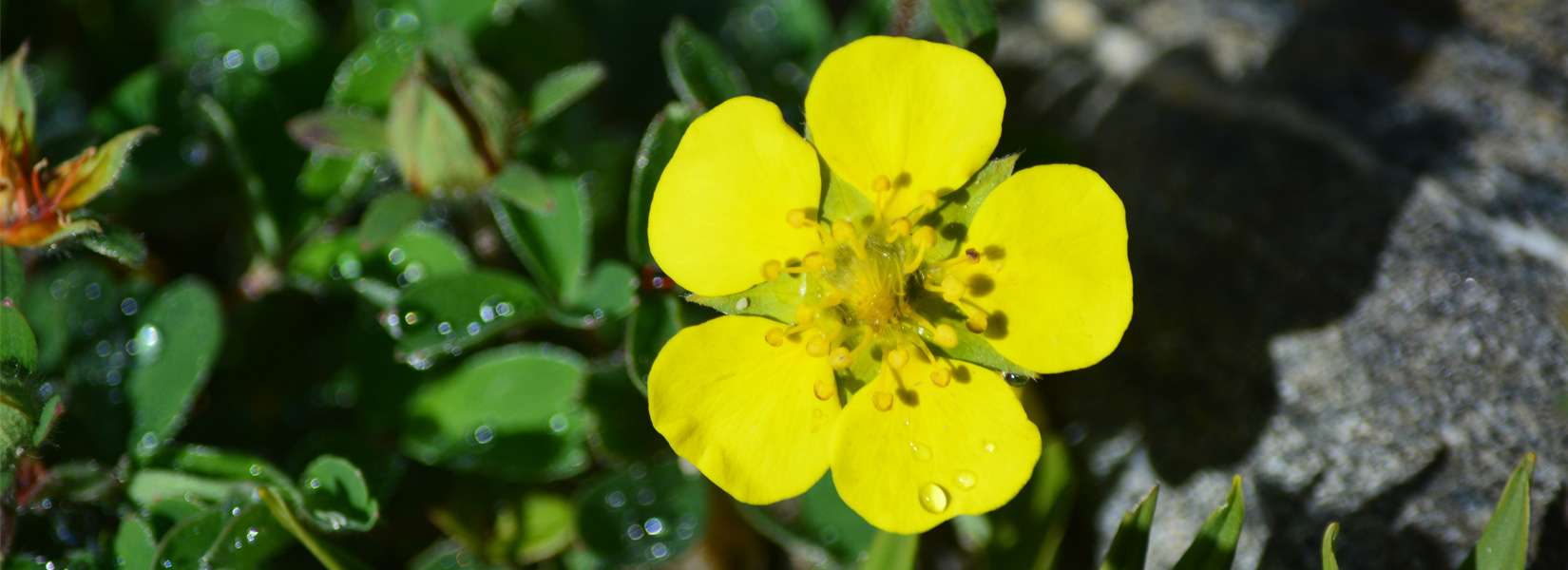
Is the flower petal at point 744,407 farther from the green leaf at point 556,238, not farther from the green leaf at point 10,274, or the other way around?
the green leaf at point 10,274

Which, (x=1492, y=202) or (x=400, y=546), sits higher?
(x=1492, y=202)

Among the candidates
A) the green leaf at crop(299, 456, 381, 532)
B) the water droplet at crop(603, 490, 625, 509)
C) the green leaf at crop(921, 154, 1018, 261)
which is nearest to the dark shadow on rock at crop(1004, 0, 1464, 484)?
the green leaf at crop(921, 154, 1018, 261)

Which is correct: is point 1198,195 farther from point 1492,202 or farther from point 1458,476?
point 1458,476

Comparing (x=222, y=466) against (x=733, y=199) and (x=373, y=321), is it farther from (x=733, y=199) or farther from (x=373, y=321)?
(x=733, y=199)

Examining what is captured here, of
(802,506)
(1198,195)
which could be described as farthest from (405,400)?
(1198,195)

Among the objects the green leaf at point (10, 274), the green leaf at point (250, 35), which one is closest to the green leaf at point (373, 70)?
the green leaf at point (250, 35)

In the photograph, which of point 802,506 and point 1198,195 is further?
point 1198,195
